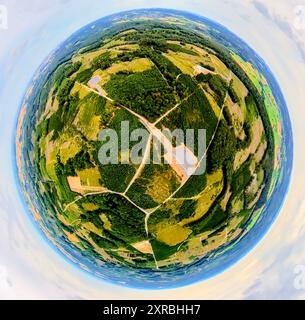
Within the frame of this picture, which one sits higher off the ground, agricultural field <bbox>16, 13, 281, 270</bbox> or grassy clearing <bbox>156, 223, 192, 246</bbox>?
agricultural field <bbox>16, 13, 281, 270</bbox>

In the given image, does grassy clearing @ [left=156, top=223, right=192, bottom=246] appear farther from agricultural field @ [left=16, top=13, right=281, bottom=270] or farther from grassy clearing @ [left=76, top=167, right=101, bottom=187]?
grassy clearing @ [left=76, top=167, right=101, bottom=187]

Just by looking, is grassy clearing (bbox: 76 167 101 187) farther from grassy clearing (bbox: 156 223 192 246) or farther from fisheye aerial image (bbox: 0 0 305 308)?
grassy clearing (bbox: 156 223 192 246)

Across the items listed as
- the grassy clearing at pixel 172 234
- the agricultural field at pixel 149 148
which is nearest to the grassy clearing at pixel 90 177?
the agricultural field at pixel 149 148

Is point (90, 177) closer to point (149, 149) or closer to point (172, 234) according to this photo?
point (149, 149)

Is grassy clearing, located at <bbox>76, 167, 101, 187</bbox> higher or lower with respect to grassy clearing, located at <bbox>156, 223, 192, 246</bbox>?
higher

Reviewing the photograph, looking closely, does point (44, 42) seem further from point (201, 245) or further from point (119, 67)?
point (201, 245)

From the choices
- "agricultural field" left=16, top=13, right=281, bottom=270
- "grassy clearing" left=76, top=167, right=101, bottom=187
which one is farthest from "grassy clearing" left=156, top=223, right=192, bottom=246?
"grassy clearing" left=76, top=167, right=101, bottom=187

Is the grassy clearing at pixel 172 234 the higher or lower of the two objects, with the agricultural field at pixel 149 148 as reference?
lower

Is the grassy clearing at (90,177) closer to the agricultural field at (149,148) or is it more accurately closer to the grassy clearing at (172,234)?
the agricultural field at (149,148)
